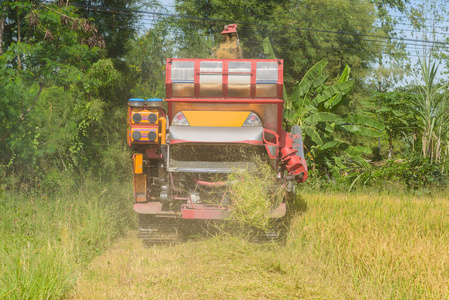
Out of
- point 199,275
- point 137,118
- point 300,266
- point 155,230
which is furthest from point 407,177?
point 199,275

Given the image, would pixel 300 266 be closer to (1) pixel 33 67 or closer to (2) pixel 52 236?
(2) pixel 52 236

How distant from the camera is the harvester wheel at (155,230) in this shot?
7492mm

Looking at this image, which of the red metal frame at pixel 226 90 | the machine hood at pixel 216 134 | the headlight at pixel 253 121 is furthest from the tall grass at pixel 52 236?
the headlight at pixel 253 121

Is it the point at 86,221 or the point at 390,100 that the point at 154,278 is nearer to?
Result: the point at 86,221

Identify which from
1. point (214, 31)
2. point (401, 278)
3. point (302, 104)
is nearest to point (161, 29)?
point (214, 31)

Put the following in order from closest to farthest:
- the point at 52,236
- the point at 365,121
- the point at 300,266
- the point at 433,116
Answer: the point at 300,266, the point at 52,236, the point at 433,116, the point at 365,121

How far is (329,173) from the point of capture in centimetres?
1532

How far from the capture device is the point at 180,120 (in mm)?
7605

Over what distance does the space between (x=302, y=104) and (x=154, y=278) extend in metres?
9.49

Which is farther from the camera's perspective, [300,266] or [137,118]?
[137,118]

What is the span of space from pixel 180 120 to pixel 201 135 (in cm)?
63

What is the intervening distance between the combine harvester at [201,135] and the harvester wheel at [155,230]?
2cm

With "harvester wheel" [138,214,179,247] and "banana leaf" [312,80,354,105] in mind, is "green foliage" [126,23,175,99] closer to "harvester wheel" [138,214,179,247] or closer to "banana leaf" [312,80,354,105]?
"banana leaf" [312,80,354,105]

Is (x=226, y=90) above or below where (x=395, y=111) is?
above
